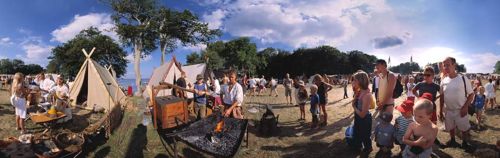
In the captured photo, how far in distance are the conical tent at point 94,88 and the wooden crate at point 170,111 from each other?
259 inches

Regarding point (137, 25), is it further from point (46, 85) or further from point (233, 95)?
point (233, 95)

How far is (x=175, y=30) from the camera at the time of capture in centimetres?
3009

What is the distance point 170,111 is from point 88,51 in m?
43.9

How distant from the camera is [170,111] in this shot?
608cm

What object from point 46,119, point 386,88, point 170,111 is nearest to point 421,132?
point 386,88

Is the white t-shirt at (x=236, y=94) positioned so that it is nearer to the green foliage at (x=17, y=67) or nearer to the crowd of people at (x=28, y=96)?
the crowd of people at (x=28, y=96)

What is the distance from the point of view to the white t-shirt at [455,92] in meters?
5.15

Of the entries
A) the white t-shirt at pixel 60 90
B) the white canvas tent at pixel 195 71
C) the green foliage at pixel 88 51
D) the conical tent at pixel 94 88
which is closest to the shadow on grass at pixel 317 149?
the white t-shirt at pixel 60 90

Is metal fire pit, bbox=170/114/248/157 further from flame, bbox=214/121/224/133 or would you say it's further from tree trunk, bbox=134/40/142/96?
tree trunk, bbox=134/40/142/96

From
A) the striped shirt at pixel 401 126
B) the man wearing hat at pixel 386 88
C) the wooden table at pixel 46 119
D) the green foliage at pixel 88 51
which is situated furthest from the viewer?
the green foliage at pixel 88 51

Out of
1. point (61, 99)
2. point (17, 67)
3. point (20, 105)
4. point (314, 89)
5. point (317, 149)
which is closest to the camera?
point (317, 149)

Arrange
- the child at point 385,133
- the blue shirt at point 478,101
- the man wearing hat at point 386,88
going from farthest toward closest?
the blue shirt at point 478,101
the man wearing hat at point 386,88
the child at point 385,133

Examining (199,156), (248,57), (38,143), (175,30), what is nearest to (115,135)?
(38,143)

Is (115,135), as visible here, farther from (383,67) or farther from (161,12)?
(161,12)
